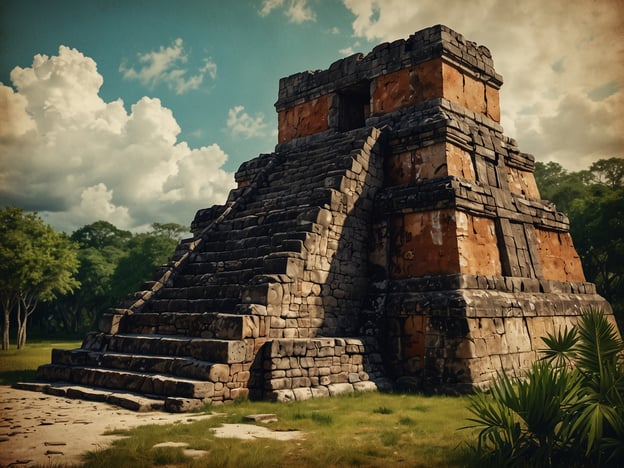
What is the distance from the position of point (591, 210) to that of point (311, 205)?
753 inches

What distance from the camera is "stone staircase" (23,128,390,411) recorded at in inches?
277

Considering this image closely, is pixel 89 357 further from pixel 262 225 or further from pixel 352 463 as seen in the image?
pixel 352 463

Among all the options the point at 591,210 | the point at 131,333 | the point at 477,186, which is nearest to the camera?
the point at 131,333

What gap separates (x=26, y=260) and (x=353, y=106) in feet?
50.5

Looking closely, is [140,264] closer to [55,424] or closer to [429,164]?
[429,164]

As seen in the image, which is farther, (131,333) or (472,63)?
(472,63)

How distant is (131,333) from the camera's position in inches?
361

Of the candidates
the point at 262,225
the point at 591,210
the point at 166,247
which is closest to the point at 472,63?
the point at 262,225

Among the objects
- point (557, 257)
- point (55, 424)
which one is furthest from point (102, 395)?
point (557, 257)

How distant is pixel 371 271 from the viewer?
391 inches

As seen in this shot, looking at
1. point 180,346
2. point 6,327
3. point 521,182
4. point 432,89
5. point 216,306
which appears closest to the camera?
point 180,346

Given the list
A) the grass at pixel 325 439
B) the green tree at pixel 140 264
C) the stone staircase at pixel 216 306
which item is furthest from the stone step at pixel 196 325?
the green tree at pixel 140 264

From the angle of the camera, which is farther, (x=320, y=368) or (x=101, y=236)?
(x=101, y=236)

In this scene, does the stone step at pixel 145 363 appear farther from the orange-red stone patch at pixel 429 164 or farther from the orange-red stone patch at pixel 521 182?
the orange-red stone patch at pixel 521 182
